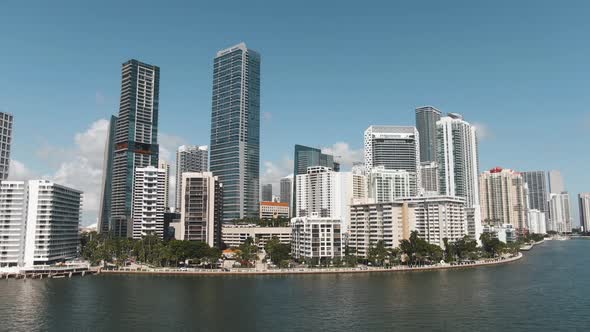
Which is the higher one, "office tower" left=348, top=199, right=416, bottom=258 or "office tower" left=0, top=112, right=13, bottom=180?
"office tower" left=0, top=112, right=13, bottom=180

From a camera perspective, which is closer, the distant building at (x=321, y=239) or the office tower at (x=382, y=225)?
the distant building at (x=321, y=239)

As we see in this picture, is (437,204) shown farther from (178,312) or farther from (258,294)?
(178,312)

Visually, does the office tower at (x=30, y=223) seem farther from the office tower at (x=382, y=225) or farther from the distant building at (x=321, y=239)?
the office tower at (x=382, y=225)

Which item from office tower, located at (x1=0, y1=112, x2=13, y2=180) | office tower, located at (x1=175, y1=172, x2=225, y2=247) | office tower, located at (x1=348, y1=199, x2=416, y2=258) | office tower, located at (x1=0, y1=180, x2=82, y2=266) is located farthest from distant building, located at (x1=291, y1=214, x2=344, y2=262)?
office tower, located at (x1=0, y1=112, x2=13, y2=180)

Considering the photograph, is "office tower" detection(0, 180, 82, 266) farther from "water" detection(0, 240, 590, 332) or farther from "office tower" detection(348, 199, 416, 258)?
"office tower" detection(348, 199, 416, 258)

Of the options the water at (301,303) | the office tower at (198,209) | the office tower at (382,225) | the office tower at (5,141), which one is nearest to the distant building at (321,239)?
the office tower at (382,225)

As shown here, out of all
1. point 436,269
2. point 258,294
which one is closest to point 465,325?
point 258,294

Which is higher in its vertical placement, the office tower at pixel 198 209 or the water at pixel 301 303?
the office tower at pixel 198 209
